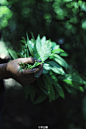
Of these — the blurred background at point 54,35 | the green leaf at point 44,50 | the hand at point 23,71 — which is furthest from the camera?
the blurred background at point 54,35

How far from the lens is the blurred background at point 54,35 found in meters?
1.61

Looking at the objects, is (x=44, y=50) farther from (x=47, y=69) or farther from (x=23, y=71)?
(x=23, y=71)

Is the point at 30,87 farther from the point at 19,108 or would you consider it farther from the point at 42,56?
the point at 19,108

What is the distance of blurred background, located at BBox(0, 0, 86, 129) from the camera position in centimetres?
161

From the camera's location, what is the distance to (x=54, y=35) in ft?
6.18

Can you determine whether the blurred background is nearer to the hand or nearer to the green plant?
the green plant

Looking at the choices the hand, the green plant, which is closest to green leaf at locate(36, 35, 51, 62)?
the green plant

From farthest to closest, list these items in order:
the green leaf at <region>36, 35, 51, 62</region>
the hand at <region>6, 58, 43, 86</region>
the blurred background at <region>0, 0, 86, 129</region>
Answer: the blurred background at <region>0, 0, 86, 129</region> < the green leaf at <region>36, 35, 51, 62</region> < the hand at <region>6, 58, 43, 86</region>

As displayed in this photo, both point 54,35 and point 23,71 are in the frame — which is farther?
point 54,35

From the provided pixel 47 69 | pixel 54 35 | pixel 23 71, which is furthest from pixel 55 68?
pixel 54 35

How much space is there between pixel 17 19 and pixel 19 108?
172cm

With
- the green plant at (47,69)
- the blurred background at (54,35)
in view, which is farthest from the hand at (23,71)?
the blurred background at (54,35)

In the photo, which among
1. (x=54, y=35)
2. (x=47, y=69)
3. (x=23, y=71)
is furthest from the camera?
(x=54, y=35)

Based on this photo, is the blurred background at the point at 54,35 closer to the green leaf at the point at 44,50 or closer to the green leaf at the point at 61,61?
the green leaf at the point at 44,50
